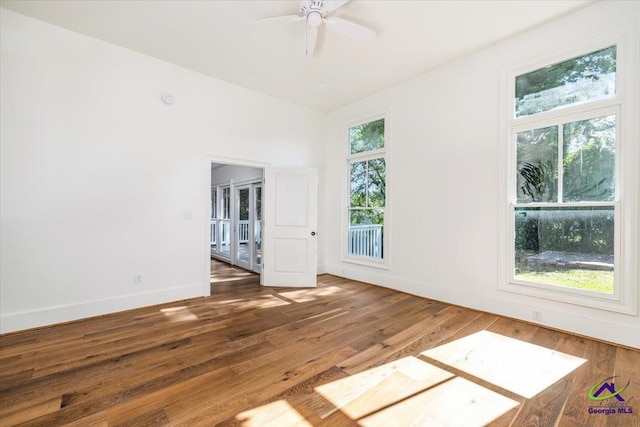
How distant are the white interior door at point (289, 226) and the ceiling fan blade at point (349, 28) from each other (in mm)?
2368

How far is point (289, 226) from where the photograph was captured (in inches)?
189

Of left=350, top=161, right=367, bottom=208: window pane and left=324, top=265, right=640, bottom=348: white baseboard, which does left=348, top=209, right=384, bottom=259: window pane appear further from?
A: left=324, top=265, right=640, bottom=348: white baseboard

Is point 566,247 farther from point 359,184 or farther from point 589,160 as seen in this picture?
point 359,184

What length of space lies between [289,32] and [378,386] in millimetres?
3550

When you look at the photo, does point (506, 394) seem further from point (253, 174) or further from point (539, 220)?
point (253, 174)

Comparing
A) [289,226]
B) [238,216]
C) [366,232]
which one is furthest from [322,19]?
[238,216]

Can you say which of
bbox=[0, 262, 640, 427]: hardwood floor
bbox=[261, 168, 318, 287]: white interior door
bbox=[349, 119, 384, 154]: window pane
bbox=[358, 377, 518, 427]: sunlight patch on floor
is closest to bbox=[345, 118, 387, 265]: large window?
bbox=[349, 119, 384, 154]: window pane

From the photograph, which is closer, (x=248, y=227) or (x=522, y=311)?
(x=522, y=311)

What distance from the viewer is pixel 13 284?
110 inches

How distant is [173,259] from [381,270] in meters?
3.18

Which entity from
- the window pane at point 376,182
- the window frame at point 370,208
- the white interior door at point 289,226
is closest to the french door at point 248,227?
the white interior door at point 289,226

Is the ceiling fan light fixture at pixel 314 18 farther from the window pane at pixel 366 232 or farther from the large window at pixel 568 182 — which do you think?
the window pane at pixel 366 232

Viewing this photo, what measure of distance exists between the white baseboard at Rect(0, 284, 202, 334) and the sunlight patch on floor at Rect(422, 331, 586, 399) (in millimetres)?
3233

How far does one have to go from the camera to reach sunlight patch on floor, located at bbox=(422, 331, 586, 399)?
1.99 meters
